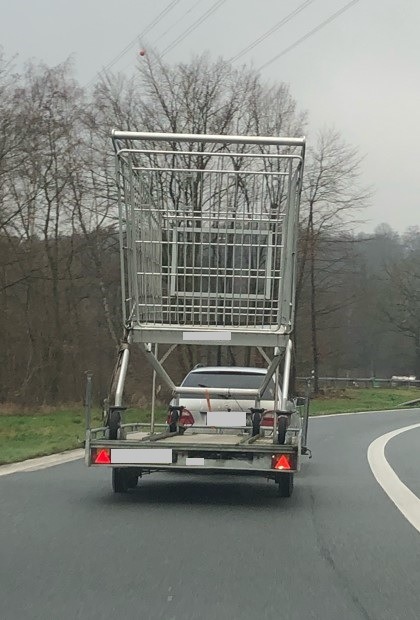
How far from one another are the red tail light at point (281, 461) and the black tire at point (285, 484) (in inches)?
36.8

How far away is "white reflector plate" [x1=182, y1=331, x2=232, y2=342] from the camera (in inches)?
387

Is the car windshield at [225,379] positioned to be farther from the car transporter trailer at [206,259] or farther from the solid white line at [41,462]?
the car transporter trailer at [206,259]

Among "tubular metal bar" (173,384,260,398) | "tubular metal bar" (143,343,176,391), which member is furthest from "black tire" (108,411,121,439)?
"tubular metal bar" (173,384,260,398)

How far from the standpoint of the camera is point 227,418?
1241 centimetres

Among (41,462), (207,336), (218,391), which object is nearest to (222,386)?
(218,391)

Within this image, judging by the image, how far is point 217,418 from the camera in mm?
12398

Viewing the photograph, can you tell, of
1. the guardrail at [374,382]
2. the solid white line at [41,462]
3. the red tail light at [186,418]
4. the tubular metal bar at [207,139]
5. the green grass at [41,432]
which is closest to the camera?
the tubular metal bar at [207,139]

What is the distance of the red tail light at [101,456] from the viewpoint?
9.38 meters

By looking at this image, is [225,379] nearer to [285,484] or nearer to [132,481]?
[132,481]

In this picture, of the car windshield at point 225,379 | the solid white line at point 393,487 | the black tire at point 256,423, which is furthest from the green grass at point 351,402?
the black tire at point 256,423

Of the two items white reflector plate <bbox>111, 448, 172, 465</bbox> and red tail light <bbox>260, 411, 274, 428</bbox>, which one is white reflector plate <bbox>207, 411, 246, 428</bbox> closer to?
red tail light <bbox>260, 411, 274, 428</bbox>

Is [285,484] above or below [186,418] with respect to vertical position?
below

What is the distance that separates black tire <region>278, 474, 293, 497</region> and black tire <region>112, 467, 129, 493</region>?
1727mm

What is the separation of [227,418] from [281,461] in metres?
2.98
